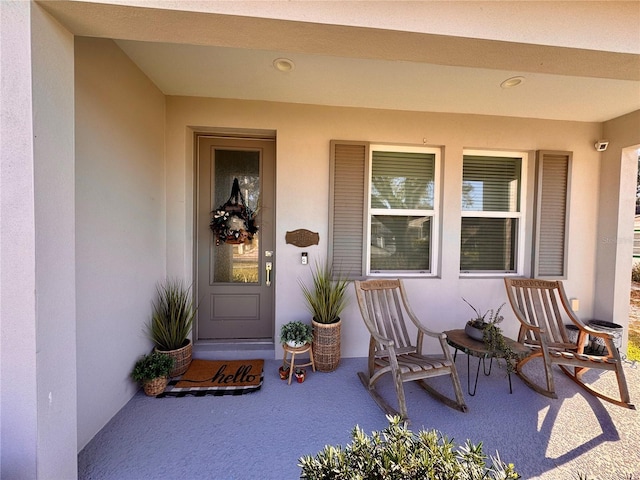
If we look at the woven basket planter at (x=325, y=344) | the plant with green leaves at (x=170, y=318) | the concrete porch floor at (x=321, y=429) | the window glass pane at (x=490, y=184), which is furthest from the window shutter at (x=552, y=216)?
the plant with green leaves at (x=170, y=318)

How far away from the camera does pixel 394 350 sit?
1988mm

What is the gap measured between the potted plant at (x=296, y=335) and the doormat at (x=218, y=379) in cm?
43

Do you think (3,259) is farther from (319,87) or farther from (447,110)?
(447,110)

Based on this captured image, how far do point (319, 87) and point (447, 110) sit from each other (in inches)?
59.0

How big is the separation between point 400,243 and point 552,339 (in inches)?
68.1

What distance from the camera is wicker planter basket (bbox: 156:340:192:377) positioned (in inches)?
92.0

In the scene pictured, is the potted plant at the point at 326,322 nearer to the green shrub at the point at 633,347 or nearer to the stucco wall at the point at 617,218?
the stucco wall at the point at 617,218

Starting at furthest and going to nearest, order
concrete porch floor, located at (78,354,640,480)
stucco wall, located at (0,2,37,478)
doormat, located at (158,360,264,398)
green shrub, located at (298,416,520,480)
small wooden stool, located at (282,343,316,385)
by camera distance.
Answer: small wooden stool, located at (282,343,316,385) → doormat, located at (158,360,264,398) → concrete porch floor, located at (78,354,640,480) → stucco wall, located at (0,2,37,478) → green shrub, located at (298,416,520,480)

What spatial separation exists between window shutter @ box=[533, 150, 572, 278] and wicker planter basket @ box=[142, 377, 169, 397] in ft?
13.6

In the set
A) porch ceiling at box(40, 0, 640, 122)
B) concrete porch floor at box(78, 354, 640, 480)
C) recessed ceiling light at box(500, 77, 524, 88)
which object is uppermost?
recessed ceiling light at box(500, 77, 524, 88)

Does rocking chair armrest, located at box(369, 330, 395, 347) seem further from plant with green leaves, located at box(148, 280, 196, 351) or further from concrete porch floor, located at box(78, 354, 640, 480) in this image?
plant with green leaves, located at box(148, 280, 196, 351)

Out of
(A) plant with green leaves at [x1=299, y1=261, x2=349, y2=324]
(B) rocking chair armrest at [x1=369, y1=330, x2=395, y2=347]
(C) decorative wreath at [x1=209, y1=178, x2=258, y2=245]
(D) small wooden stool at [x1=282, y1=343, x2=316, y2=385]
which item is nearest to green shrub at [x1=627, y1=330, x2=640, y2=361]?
(B) rocking chair armrest at [x1=369, y1=330, x2=395, y2=347]

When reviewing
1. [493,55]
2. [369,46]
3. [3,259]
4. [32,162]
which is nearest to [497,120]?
[493,55]

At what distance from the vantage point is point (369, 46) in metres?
1.32
